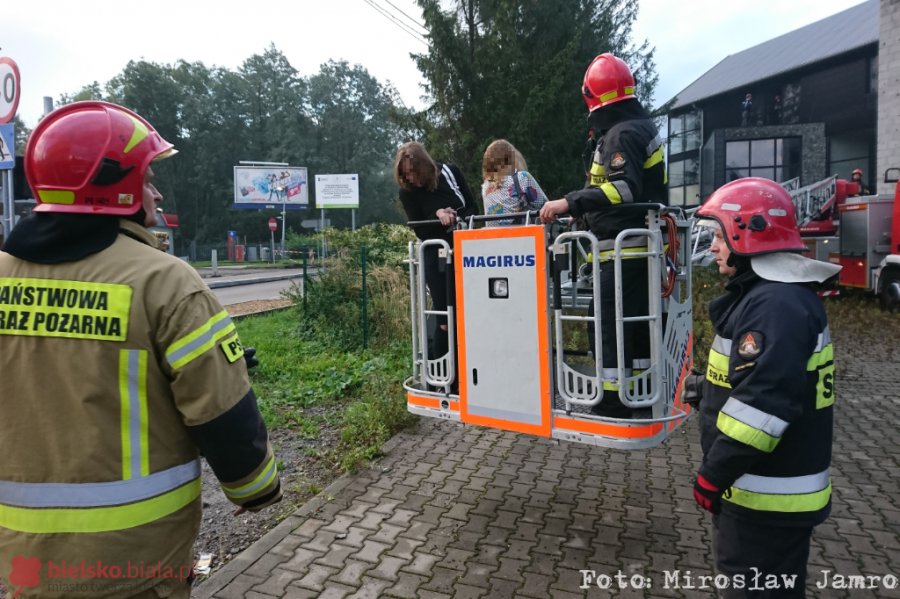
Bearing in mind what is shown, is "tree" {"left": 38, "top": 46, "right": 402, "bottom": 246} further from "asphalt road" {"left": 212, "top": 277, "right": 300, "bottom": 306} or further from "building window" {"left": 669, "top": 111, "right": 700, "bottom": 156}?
"asphalt road" {"left": 212, "top": 277, "right": 300, "bottom": 306}

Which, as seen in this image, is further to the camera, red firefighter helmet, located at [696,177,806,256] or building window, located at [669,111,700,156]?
building window, located at [669,111,700,156]

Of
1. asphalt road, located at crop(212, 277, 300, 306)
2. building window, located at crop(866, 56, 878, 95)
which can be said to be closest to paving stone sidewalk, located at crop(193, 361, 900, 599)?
asphalt road, located at crop(212, 277, 300, 306)

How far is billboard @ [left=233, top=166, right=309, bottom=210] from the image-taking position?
157ft

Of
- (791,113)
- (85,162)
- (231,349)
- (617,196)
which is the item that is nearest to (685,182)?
(791,113)

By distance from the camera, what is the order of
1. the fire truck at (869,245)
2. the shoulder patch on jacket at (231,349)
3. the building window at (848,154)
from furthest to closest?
the building window at (848,154) → the fire truck at (869,245) → the shoulder patch on jacket at (231,349)

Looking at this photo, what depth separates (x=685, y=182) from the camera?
34.2 metres

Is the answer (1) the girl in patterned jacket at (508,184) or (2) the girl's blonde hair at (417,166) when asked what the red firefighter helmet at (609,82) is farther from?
(2) the girl's blonde hair at (417,166)

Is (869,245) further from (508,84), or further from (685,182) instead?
(685,182)

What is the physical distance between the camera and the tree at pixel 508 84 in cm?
1639

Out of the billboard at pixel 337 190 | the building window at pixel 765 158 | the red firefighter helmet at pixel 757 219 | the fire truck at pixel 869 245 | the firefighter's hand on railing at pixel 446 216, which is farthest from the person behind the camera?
the billboard at pixel 337 190

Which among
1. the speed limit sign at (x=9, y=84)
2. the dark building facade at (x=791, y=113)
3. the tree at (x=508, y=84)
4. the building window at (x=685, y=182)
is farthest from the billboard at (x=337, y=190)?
the speed limit sign at (x=9, y=84)

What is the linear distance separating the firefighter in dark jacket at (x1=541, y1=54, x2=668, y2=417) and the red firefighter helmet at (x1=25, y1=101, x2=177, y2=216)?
2.28m

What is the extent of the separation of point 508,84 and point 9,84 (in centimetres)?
1259

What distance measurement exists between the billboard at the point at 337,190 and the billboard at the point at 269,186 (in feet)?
41.1
